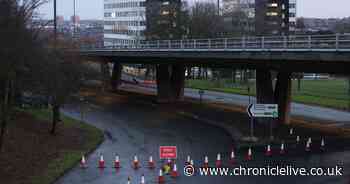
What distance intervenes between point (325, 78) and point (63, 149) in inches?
3990

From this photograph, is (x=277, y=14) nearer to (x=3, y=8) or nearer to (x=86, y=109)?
(x=86, y=109)

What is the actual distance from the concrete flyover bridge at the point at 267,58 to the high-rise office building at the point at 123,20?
75909mm

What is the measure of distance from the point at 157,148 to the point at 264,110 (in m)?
6.47

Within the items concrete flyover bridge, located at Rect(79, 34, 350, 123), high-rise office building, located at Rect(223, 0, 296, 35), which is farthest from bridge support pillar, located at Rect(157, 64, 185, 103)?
high-rise office building, located at Rect(223, 0, 296, 35)

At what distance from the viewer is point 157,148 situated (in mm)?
33156

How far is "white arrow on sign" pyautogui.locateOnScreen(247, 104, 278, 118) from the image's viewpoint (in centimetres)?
3409

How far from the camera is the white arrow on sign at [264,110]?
3409 centimetres

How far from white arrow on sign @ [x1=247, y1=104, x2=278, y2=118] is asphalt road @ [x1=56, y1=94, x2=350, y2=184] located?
2281mm

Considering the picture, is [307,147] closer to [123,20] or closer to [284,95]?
[284,95]

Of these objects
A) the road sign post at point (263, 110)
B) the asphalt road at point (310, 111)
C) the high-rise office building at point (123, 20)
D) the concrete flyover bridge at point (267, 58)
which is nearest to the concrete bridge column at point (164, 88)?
the concrete flyover bridge at point (267, 58)

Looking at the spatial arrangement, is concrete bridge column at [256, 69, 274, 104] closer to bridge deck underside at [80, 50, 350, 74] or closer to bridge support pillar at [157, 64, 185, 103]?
bridge deck underside at [80, 50, 350, 74]

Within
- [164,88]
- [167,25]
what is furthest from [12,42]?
[167,25]

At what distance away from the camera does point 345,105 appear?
57.7 m

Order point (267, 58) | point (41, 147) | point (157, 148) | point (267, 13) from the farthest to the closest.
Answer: point (267, 13) < point (267, 58) < point (157, 148) < point (41, 147)
